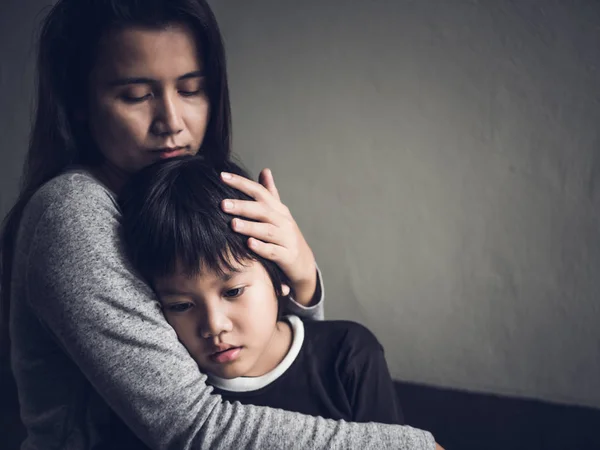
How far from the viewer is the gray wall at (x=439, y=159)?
1.53 m

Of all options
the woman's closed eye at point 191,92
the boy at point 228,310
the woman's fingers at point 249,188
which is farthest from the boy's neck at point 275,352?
the woman's closed eye at point 191,92

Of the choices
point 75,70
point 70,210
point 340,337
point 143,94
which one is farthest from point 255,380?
point 75,70

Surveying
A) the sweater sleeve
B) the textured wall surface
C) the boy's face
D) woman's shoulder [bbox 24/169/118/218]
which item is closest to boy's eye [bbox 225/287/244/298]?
the boy's face

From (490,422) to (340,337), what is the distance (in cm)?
99

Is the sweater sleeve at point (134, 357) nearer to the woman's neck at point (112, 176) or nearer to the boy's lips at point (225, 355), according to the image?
the boy's lips at point (225, 355)

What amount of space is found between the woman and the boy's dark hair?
3 cm

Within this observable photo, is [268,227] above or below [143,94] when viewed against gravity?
below

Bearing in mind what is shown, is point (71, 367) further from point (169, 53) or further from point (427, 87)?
point (427, 87)

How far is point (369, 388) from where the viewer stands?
89 cm

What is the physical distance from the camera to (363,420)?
0.86 meters

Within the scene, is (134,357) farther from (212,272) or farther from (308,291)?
(308,291)

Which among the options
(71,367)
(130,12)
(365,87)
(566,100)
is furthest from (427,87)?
(71,367)

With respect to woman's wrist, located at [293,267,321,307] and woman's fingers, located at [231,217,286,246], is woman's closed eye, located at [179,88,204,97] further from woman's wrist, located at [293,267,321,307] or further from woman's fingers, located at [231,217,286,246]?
woman's wrist, located at [293,267,321,307]

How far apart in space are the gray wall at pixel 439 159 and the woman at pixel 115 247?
71 centimetres
